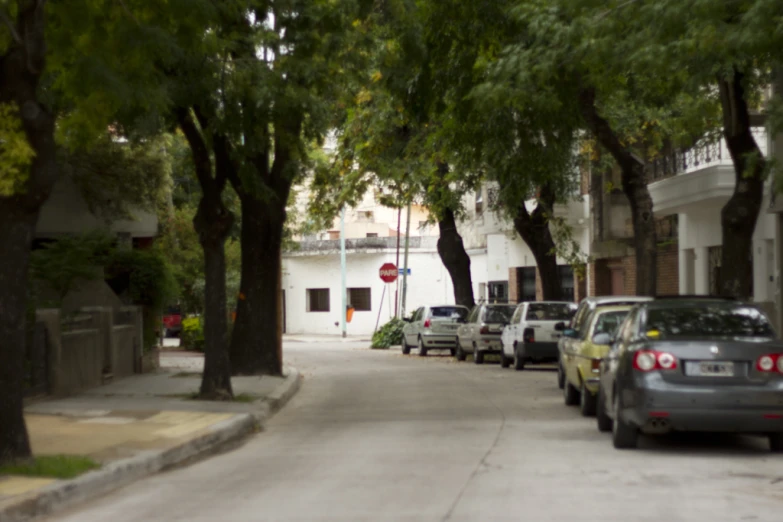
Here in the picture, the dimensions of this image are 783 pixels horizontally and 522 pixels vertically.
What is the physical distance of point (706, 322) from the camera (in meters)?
12.5

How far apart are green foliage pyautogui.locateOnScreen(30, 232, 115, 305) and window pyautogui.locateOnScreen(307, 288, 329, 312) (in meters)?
36.5

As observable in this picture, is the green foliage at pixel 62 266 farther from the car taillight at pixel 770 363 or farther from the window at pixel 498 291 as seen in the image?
the window at pixel 498 291

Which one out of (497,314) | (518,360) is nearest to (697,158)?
(518,360)

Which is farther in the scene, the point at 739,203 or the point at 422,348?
the point at 422,348

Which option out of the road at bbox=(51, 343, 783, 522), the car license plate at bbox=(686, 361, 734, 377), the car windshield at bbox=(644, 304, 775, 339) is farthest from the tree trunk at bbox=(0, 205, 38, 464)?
the car license plate at bbox=(686, 361, 734, 377)

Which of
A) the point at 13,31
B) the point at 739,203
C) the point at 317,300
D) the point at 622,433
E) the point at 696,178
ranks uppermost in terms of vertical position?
the point at 696,178

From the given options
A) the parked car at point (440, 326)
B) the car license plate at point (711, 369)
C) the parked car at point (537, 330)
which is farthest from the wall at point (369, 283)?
the car license plate at point (711, 369)

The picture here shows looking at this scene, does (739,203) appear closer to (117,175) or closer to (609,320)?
(609,320)

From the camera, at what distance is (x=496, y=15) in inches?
779

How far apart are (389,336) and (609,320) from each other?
29.6 meters

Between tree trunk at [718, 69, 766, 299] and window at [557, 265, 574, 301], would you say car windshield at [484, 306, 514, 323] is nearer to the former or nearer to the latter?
window at [557, 265, 574, 301]

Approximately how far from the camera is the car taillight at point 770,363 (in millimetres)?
11641

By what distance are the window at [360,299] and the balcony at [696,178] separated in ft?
103

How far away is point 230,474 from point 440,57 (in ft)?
36.2
